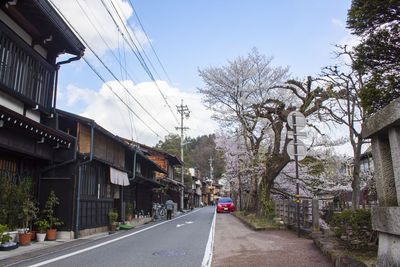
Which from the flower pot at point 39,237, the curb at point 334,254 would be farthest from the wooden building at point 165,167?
the curb at point 334,254

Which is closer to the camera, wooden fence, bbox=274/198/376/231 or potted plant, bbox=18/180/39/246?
potted plant, bbox=18/180/39/246

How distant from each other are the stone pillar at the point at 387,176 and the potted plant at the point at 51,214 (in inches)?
447

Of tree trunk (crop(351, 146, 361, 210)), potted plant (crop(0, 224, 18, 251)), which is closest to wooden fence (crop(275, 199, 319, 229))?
tree trunk (crop(351, 146, 361, 210))

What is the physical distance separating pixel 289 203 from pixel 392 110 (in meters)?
12.1

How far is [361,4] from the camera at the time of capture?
23.0 feet

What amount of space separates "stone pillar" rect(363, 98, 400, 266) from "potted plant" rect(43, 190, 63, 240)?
1136 centimetres

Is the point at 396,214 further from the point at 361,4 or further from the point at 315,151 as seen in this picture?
the point at 315,151

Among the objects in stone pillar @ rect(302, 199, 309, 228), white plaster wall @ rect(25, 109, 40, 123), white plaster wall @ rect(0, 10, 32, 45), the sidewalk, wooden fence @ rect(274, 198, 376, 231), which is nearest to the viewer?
the sidewalk

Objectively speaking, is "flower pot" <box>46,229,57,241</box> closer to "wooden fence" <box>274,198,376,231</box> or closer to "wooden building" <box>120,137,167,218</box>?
"wooden building" <box>120,137,167,218</box>

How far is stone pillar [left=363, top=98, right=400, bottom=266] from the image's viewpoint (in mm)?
3500

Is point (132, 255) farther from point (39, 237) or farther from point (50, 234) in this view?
point (50, 234)

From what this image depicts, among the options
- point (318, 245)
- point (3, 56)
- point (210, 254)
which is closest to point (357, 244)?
point (318, 245)

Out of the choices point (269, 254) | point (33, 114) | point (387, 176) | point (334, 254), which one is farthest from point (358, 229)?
point (33, 114)

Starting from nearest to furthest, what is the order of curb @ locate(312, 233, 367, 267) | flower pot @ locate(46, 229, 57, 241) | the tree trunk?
curb @ locate(312, 233, 367, 267), the tree trunk, flower pot @ locate(46, 229, 57, 241)
